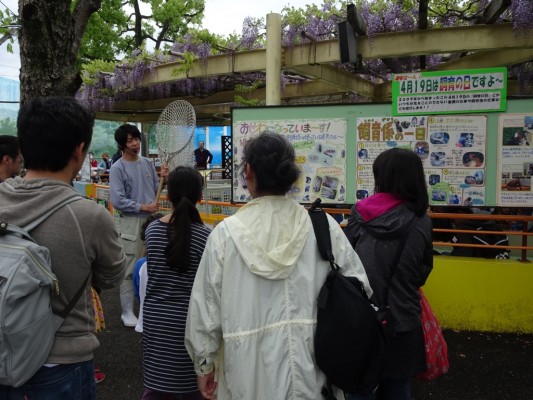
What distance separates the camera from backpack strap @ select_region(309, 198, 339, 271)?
5.97 feet

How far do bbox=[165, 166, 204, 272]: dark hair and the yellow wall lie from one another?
3230 millimetres

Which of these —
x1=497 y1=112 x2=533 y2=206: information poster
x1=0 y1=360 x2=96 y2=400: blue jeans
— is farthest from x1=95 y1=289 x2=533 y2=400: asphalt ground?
x1=0 y1=360 x2=96 y2=400: blue jeans

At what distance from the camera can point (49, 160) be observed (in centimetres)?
168

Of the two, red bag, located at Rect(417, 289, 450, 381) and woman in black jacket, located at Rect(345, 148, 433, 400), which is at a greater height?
woman in black jacket, located at Rect(345, 148, 433, 400)

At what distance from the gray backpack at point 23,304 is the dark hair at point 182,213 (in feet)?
2.84

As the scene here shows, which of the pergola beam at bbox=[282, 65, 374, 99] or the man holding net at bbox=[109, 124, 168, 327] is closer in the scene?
the man holding net at bbox=[109, 124, 168, 327]

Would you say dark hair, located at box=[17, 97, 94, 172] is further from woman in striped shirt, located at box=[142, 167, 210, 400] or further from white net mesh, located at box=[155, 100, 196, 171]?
white net mesh, located at box=[155, 100, 196, 171]

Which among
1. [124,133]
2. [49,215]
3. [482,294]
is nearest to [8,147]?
[124,133]

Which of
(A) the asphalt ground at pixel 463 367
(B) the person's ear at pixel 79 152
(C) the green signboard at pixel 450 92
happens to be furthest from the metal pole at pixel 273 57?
(B) the person's ear at pixel 79 152

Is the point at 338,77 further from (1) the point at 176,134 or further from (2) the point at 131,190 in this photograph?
(2) the point at 131,190

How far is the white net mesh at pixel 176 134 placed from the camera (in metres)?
4.99

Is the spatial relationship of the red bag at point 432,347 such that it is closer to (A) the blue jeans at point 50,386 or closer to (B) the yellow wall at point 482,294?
(A) the blue jeans at point 50,386

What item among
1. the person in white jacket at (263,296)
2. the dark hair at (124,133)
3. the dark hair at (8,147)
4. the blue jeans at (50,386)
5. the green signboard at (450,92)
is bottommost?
the blue jeans at (50,386)

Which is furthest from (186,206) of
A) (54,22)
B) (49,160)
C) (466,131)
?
(466,131)
